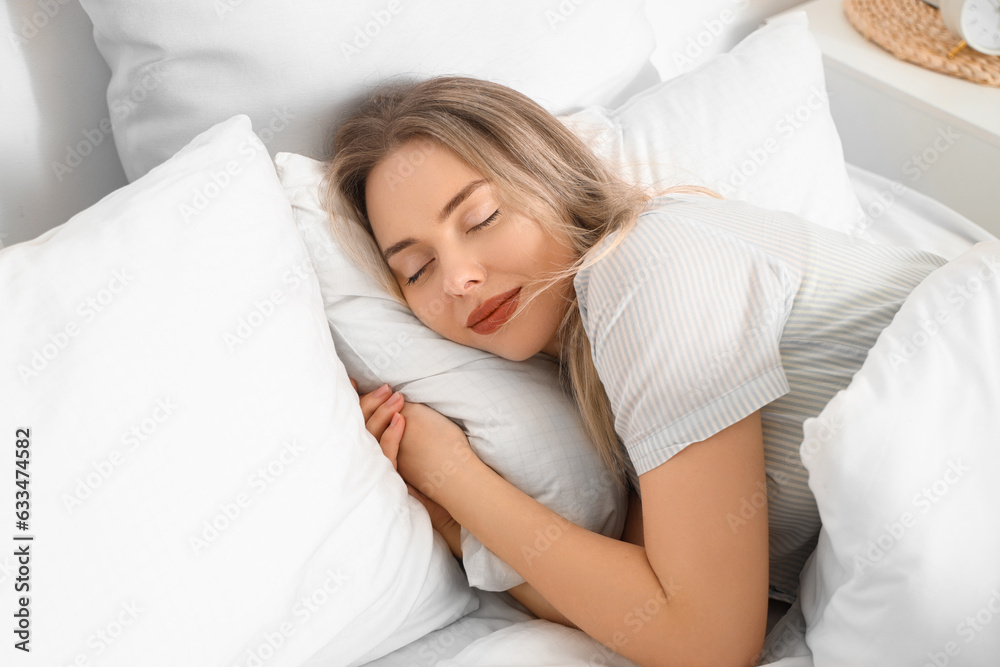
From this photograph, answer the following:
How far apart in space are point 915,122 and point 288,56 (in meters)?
1.19

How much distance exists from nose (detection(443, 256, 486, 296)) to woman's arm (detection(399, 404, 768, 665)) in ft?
0.94

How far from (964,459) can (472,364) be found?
22.8 inches

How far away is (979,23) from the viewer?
1.48 meters

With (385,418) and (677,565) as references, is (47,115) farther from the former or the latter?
(677,565)

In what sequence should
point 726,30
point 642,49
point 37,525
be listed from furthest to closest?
point 726,30
point 642,49
point 37,525

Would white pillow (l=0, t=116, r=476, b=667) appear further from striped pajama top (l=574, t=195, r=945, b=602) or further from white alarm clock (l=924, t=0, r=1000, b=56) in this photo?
white alarm clock (l=924, t=0, r=1000, b=56)

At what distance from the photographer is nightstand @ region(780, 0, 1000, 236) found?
1423 millimetres

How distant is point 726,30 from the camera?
5.60 ft

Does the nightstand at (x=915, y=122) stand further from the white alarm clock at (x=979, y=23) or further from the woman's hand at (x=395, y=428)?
the woman's hand at (x=395, y=428)

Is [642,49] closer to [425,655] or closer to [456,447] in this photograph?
[456,447]

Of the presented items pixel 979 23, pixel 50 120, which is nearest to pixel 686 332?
pixel 50 120

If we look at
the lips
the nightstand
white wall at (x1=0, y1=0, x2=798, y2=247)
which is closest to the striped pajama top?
the lips

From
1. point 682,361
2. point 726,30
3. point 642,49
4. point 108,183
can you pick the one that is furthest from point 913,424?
point 726,30

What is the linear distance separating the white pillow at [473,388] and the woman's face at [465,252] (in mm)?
40
